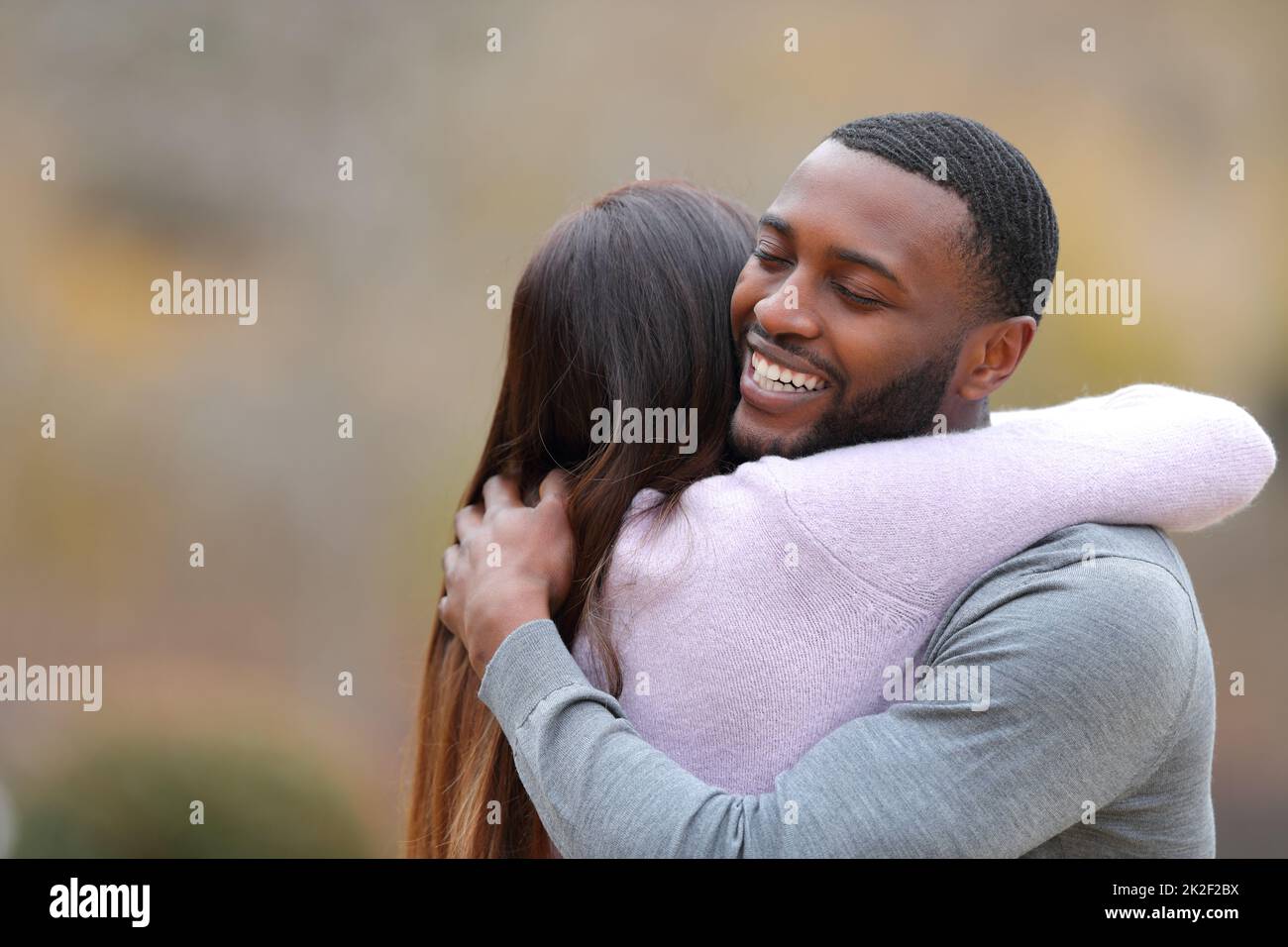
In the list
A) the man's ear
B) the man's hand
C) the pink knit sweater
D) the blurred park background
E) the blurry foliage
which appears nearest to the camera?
the pink knit sweater

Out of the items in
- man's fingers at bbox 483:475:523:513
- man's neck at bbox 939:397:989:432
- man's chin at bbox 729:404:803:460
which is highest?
man's neck at bbox 939:397:989:432

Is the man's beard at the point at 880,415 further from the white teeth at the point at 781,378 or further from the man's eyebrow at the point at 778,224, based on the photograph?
the man's eyebrow at the point at 778,224

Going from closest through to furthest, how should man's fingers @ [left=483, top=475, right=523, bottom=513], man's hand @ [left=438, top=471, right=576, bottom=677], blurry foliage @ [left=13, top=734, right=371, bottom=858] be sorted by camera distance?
man's hand @ [left=438, top=471, right=576, bottom=677], man's fingers @ [left=483, top=475, right=523, bottom=513], blurry foliage @ [left=13, top=734, right=371, bottom=858]

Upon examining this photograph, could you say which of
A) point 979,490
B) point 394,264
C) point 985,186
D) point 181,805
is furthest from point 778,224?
point 394,264

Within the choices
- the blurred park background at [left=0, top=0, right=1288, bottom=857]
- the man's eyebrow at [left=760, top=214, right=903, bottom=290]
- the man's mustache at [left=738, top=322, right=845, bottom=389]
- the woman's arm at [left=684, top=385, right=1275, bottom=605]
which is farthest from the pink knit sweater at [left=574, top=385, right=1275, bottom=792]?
the blurred park background at [left=0, top=0, right=1288, bottom=857]

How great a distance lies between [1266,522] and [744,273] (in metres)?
4.86

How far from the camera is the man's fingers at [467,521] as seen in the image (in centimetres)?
170

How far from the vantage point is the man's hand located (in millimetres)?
1489

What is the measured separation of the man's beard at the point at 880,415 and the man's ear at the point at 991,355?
3 cm

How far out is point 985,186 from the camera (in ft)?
5.06

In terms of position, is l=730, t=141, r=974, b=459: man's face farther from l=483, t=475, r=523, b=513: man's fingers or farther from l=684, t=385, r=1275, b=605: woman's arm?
l=483, t=475, r=523, b=513: man's fingers

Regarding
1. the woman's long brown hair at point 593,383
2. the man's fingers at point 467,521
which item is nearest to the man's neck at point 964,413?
the woman's long brown hair at point 593,383

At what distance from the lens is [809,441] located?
5.21 ft

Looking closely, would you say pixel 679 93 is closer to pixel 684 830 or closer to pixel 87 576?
A: pixel 87 576
